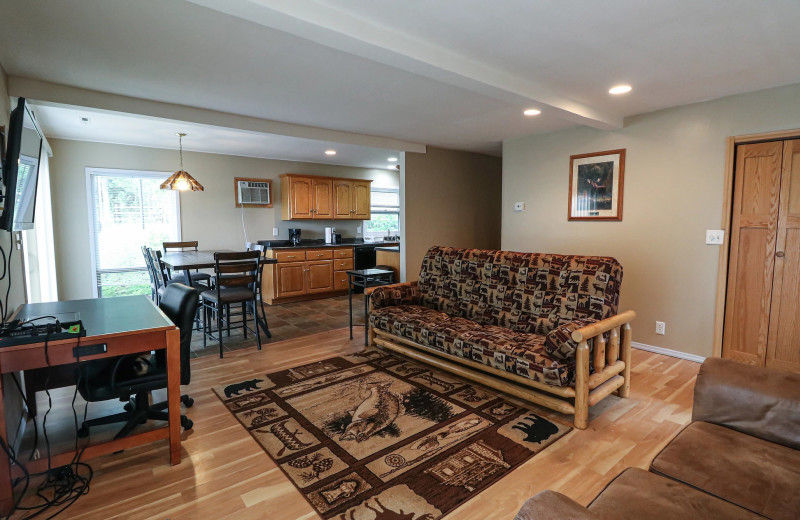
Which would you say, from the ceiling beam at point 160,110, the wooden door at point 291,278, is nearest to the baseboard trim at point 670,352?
the ceiling beam at point 160,110

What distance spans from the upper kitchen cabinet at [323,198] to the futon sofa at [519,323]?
132 inches

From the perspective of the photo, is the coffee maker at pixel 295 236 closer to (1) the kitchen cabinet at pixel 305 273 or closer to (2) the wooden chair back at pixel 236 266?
(1) the kitchen cabinet at pixel 305 273

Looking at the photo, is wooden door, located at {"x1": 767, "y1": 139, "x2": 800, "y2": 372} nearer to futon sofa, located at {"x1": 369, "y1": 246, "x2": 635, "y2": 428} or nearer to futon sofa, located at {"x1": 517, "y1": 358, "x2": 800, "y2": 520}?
futon sofa, located at {"x1": 369, "y1": 246, "x2": 635, "y2": 428}

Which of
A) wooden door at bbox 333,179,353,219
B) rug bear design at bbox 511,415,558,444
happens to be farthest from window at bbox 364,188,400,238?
rug bear design at bbox 511,415,558,444

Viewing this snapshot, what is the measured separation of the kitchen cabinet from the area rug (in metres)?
3.03

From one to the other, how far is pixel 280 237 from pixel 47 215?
10.1 ft

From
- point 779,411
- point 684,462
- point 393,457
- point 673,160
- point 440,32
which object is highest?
point 440,32

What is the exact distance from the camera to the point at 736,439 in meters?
1.45

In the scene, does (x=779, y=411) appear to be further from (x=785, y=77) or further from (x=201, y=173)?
(x=201, y=173)

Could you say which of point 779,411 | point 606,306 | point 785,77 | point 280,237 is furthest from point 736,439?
point 280,237

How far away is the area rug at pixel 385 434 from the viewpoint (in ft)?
6.09

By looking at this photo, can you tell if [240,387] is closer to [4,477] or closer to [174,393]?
[174,393]

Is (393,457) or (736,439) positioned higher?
(736,439)

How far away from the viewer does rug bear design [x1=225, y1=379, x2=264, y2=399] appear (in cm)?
295
